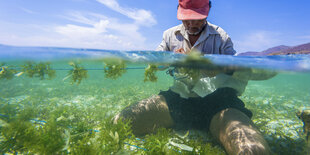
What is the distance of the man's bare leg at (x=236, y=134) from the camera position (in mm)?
3254

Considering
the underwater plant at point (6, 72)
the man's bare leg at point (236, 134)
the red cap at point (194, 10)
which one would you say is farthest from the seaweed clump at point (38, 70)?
the man's bare leg at point (236, 134)

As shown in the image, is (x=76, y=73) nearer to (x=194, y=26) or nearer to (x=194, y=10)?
(x=194, y=26)

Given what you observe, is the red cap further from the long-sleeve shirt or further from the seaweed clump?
the seaweed clump

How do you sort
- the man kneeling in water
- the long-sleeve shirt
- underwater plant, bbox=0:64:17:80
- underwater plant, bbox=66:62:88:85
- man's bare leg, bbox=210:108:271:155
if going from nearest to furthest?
1. man's bare leg, bbox=210:108:271:155
2. the man kneeling in water
3. the long-sleeve shirt
4. underwater plant, bbox=66:62:88:85
5. underwater plant, bbox=0:64:17:80

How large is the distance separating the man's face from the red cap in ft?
0.66

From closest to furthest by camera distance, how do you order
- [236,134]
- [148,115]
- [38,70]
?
[236,134] < [148,115] < [38,70]

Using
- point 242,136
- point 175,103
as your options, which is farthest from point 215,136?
point 175,103

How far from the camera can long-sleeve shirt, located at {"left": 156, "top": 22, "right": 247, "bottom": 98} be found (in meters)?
4.59

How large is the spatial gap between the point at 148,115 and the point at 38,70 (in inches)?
193

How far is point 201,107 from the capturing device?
520 centimetres

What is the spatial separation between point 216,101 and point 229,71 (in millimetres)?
1500

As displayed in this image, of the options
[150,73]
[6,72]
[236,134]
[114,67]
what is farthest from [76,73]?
[236,134]

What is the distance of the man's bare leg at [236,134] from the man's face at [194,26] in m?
2.91

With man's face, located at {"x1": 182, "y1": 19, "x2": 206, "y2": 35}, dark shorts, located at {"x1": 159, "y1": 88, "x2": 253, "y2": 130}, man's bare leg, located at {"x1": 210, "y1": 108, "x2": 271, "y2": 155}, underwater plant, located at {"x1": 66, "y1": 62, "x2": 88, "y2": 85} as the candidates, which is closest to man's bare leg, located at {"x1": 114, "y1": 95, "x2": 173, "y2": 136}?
dark shorts, located at {"x1": 159, "y1": 88, "x2": 253, "y2": 130}
